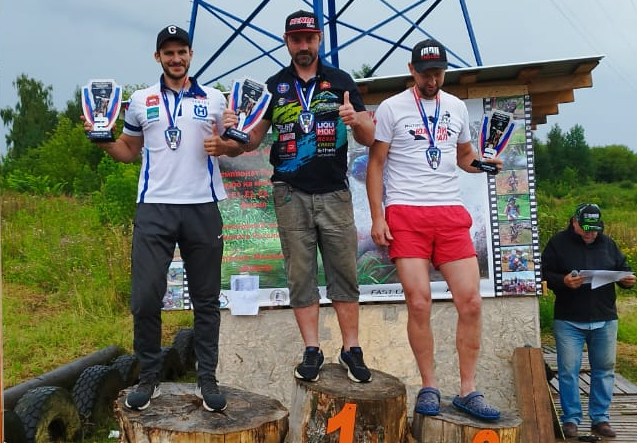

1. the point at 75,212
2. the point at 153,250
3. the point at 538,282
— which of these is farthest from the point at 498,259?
the point at 75,212

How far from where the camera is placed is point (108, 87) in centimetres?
379

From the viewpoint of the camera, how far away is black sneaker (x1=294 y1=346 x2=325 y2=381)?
4066 millimetres

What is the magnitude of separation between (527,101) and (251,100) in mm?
3702

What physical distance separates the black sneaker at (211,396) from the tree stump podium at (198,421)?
37 mm

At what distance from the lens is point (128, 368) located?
7.93 metres

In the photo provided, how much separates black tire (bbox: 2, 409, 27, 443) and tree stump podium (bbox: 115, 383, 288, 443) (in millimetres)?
2162

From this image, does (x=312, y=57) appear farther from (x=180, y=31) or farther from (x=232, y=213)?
(x=232, y=213)

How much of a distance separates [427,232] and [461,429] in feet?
3.60

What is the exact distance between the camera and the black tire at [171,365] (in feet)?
28.2

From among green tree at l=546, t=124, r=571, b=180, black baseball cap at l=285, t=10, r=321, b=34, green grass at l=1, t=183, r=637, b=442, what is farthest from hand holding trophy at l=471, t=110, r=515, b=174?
green tree at l=546, t=124, r=571, b=180

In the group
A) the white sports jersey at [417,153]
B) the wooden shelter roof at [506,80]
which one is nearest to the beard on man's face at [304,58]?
the white sports jersey at [417,153]

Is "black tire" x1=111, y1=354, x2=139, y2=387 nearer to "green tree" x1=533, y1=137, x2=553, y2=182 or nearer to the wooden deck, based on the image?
the wooden deck

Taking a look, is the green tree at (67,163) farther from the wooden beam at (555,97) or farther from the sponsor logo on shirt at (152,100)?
the sponsor logo on shirt at (152,100)

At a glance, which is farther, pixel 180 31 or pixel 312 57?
pixel 312 57
